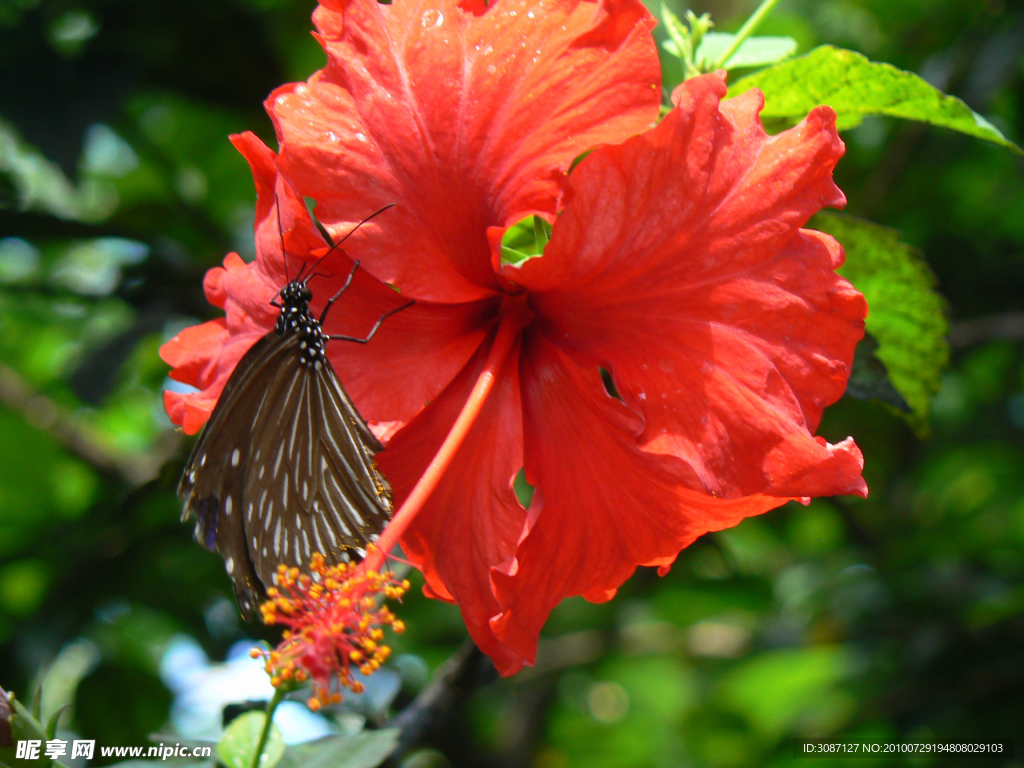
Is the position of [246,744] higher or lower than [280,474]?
lower

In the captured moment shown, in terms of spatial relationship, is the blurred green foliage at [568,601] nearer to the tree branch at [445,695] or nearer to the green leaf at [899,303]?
the tree branch at [445,695]

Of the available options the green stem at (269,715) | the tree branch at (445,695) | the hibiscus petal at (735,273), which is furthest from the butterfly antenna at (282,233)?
the tree branch at (445,695)

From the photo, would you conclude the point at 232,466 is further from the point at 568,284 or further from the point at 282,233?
the point at 568,284

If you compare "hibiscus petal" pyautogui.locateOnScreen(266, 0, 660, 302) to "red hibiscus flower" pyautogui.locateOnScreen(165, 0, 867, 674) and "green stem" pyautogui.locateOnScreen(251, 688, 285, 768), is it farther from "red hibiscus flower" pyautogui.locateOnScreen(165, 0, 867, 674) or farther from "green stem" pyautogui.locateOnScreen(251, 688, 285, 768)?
"green stem" pyautogui.locateOnScreen(251, 688, 285, 768)

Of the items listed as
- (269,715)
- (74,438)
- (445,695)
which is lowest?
(74,438)

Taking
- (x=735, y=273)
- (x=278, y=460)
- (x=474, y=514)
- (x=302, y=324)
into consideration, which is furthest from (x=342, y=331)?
(x=735, y=273)
